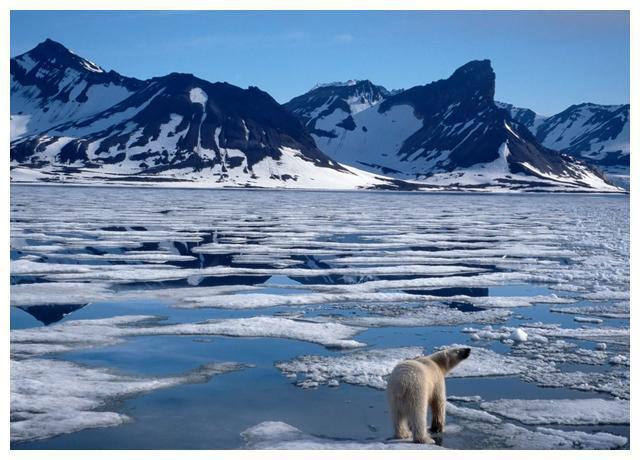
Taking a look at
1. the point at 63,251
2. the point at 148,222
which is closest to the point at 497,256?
the point at 63,251

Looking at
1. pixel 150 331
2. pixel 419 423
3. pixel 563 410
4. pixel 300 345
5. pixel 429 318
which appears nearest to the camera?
pixel 419 423

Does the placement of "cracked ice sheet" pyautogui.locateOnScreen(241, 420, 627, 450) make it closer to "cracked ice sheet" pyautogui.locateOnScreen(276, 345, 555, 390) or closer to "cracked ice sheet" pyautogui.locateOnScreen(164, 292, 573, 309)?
"cracked ice sheet" pyautogui.locateOnScreen(276, 345, 555, 390)

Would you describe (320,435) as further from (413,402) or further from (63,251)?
(63,251)

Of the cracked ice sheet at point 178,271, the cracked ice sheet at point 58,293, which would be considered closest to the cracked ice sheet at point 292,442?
the cracked ice sheet at point 58,293

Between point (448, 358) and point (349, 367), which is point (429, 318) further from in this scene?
point (448, 358)

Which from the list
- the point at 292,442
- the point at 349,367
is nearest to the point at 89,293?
the point at 349,367
